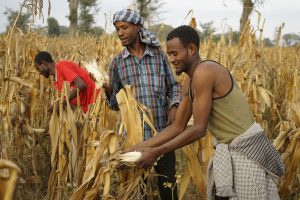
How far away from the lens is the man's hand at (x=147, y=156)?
1.77 meters

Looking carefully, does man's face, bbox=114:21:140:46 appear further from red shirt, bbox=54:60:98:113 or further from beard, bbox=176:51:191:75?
red shirt, bbox=54:60:98:113

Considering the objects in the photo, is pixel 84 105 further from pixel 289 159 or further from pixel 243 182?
pixel 243 182

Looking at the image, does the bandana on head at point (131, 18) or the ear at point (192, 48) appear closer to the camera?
the ear at point (192, 48)

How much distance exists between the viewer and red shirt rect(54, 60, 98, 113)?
3.35 meters

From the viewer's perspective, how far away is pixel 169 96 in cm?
253

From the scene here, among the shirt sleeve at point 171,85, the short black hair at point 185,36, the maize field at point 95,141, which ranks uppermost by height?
the short black hair at point 185,36

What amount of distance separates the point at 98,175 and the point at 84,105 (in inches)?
67.4

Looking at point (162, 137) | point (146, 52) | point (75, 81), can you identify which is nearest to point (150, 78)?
point (146, 52)

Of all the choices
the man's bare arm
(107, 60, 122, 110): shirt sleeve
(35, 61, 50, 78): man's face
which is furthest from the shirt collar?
(35, 61, 50, 78): man's face

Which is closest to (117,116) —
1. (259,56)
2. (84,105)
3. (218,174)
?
(84,105)

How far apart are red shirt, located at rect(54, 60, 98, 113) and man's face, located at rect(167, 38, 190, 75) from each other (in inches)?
63.6

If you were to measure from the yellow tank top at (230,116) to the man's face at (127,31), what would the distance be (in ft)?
2.59

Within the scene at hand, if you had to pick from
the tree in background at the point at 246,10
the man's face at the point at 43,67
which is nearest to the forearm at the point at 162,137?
the man's face at the point at 43,67

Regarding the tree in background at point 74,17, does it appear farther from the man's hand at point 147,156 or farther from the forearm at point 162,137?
the man's hand at point 147,156
